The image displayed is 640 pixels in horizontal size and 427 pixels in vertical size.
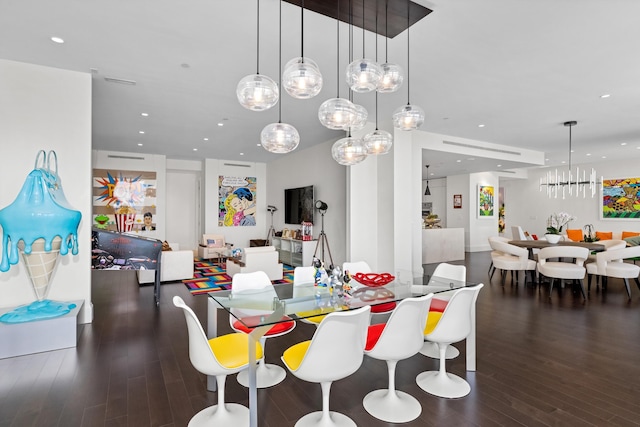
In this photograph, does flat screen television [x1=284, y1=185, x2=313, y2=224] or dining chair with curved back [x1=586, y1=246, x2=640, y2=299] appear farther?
flat screen television [x1=284, y1=185, x2=313, y2=224]

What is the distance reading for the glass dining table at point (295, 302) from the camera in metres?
2.09

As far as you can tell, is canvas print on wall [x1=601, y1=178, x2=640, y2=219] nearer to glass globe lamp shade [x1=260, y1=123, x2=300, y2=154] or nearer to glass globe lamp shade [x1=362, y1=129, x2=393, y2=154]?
glass globe lamp shade [x1=362, y1=129, x2=393, y2=154]

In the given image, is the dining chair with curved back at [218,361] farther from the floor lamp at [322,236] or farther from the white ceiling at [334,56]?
the floor lamp at [322,236]

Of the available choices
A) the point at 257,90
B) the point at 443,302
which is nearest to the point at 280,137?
the point at 257,90

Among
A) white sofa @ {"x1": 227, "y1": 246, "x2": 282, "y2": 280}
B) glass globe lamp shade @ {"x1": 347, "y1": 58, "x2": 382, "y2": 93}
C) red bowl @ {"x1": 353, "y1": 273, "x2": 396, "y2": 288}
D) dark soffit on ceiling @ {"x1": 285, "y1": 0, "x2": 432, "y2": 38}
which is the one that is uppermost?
dark soffit on ceiling @ {"x1": 285, "y1": 0, "x2": 432, "y2": 38}

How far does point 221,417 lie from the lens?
2254 mm

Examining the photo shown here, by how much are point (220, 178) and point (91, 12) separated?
7.69m

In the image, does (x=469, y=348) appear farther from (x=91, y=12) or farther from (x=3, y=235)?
(x=3, y=235)

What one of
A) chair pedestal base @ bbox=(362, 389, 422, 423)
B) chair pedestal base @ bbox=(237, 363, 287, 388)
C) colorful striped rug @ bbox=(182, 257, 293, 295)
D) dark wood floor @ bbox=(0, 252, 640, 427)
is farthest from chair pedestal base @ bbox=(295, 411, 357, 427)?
colorful striped rug @ bbox=(182, 257, 293, 295)

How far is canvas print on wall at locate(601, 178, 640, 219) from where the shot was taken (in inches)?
397

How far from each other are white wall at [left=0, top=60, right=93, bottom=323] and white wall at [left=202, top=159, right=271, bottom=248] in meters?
6.11

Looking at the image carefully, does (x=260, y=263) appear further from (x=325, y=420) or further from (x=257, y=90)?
(x=257, y=90)

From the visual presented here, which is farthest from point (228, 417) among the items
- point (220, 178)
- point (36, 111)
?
point (220, 178)

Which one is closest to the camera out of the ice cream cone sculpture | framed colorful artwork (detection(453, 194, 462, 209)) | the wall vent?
the ice cream cone sculpture
